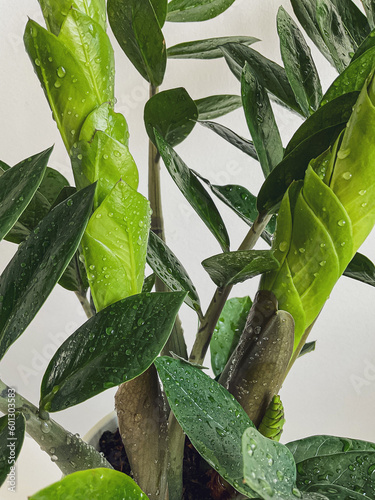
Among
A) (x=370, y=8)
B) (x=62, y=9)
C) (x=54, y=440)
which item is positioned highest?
(x=370, y=8)

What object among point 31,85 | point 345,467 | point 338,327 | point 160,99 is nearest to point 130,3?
point 160,99

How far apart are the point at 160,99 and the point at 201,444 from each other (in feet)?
0.77

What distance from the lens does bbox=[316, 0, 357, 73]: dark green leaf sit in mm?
361

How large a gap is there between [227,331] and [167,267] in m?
0.17

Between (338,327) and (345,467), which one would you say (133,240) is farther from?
(338,327)

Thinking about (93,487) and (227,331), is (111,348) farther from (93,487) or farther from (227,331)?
(227,331)

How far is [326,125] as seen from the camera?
0.31 meters

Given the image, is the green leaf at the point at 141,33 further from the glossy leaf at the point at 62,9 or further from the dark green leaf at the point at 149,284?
the dark green leaf at the point at 149,284

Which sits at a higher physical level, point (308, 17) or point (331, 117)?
point (308, 17)

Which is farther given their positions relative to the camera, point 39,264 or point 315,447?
point 315,447

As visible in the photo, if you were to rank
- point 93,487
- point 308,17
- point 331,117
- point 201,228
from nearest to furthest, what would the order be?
point 93,487, point 331,117, point 308,17, point 201,228

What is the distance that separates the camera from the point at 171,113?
395 mm

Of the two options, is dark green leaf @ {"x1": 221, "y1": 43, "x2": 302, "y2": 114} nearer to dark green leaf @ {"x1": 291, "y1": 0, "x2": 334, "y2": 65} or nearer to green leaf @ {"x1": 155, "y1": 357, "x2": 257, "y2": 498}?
dark green leaf @ {"x1": 291, "y1": 0, "x2": 334, "y2": 65}

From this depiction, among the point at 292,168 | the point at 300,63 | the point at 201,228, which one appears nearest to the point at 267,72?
the point at 300,63
